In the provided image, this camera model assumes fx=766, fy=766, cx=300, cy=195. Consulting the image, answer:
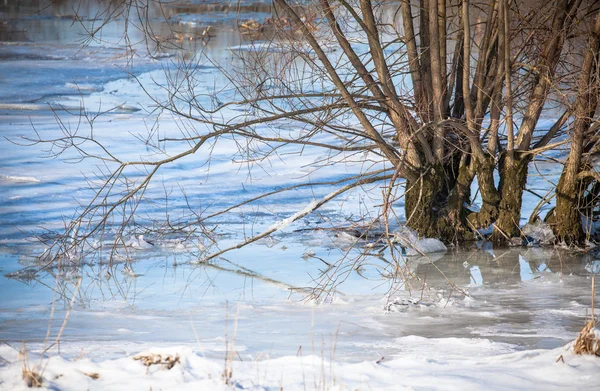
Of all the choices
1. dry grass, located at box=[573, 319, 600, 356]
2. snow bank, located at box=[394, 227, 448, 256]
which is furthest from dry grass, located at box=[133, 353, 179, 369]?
snow bank, located at box=[394, 227, 448, 256]

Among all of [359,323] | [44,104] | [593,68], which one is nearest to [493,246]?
[593,68]

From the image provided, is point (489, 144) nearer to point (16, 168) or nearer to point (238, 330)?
point (238, 330)

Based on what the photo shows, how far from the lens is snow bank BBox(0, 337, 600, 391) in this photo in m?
3.32

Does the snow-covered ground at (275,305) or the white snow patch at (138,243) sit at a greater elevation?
the white snow patch at (138,243)

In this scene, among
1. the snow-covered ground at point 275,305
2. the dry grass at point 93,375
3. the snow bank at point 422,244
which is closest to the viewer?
the dry grass at point 93,375

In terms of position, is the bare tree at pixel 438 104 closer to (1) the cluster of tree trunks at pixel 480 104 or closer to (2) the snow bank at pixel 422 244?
(1) the cluster of tree trunks at pixel 480 104

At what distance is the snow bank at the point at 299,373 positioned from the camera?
332 centimetres

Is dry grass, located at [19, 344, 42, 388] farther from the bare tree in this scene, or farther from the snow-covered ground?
the bare tree

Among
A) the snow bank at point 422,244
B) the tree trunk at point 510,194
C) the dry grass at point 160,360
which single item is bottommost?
the dry grass at point 160,360

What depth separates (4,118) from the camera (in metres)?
12.6

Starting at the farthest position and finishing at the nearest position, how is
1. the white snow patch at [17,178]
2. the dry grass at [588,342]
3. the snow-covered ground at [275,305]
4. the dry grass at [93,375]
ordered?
the white snow patch at [17,178], the dry grass at [588,342], the snow-covered ground at [275,305], the dry grass at [93,375]

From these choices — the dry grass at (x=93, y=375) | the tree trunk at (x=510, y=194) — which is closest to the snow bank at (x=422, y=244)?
the tree trunk at (x=510, y=194)

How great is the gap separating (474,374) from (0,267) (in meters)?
4.32

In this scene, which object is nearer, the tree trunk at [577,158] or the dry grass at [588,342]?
the dry grass at [588,342]
